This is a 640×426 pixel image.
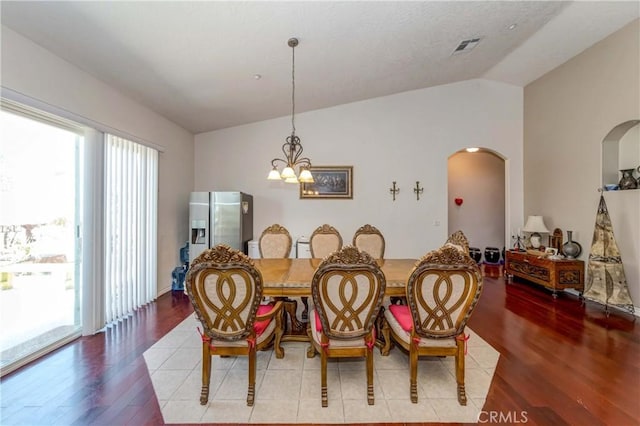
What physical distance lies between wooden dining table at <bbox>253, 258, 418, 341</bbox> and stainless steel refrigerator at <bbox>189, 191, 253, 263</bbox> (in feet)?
5.23

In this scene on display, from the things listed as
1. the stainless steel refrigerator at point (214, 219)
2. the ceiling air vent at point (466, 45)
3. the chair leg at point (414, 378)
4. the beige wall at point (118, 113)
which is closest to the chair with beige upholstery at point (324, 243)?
the stainless steel refrigerator at point (214, 219)

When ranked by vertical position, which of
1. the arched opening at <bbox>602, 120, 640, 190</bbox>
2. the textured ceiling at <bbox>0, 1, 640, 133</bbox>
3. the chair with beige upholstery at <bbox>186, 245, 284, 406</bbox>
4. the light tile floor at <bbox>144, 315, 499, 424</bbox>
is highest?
the textured ceiling at <bbox>0, 1, 640, 133</bbox>

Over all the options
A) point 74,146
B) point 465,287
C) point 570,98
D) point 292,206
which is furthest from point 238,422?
point 570,98

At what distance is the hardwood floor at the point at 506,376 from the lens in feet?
6.06

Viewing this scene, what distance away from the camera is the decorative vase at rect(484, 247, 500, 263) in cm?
678

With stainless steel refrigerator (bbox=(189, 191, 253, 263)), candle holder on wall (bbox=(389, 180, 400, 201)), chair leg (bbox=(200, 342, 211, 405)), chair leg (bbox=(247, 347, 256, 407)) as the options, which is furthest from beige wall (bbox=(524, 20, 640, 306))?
stainless steel refrigerator (bbox=(189, 191, 253, 263))

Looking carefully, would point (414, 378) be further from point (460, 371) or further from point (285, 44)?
point (285, 44)

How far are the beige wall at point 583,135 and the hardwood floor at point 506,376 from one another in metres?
1.37

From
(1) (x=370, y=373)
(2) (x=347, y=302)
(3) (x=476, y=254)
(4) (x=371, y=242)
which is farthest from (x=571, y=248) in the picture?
(2) (x=347, y=302)

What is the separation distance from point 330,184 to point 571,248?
160 inches

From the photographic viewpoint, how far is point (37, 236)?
2.73 metres

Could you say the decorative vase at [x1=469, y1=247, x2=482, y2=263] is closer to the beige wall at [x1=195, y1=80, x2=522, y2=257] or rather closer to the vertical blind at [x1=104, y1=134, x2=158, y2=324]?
the beige wall at [x1=195, y1=80, x2=522, y2=257]

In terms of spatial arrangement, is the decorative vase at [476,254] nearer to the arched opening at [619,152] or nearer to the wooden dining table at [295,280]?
the arched opening at [619,152]

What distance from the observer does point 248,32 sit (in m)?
2.71
